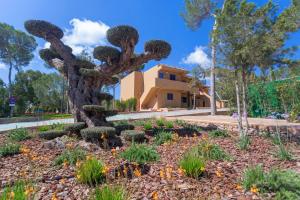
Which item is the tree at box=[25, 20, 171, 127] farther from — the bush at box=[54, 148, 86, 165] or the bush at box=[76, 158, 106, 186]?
the bush at box=[76, 158, 106, 186]

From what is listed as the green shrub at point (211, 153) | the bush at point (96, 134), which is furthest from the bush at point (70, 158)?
the green shrub at point (211, 153)

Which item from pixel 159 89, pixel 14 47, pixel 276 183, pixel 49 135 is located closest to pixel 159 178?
pixel 276 183

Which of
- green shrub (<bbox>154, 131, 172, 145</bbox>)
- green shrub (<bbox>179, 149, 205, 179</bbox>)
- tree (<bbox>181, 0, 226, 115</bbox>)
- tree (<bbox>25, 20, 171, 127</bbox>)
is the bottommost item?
green shrub (<bbox>179, 149, 205, 179</bbox>)

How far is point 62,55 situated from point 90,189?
5834mm

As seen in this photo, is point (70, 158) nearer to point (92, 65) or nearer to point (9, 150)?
point (9, 150)

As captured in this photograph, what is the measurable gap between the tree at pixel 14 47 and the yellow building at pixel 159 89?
1418cm

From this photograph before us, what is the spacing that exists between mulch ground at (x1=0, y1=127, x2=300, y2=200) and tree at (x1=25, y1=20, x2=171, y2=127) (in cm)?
195

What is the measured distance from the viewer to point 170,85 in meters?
30.0

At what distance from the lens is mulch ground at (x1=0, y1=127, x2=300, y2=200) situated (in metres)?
3.28

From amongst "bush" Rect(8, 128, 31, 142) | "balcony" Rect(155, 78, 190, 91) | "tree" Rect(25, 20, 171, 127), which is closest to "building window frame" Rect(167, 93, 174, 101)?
"balcony" Rect(155, 78, 190, 91)

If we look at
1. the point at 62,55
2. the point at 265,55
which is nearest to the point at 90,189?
the point at 62,55

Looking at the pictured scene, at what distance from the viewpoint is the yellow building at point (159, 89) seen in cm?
2962

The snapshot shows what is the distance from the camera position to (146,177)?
3871 mm

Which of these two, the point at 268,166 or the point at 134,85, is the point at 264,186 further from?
the point at 134,85
